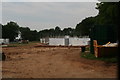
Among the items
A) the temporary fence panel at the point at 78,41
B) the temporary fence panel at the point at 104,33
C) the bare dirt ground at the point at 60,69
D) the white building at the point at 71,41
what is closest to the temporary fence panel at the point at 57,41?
the white building at the point at 71,41

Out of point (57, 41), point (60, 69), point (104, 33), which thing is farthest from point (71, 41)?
point (60, 69)

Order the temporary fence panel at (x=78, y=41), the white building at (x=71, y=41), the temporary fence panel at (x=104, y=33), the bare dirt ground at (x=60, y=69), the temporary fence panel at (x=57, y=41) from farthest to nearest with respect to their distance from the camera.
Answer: the temporary fence panel at (x=57, y=41) → the white building at (x=71, y=41) → the temporary fence panel at (x=78, y=41) → the temporary fence panel at (x=104, y=33) → the bare dirt ground at (x=60, y=69)

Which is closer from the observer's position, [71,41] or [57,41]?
[71,41]

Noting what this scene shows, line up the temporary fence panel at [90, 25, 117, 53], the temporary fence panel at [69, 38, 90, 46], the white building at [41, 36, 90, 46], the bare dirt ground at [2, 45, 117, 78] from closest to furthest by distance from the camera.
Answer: the bare dirt ground at [2, 45, 117, 78]
the temporary fence panel at [90, 25, 117, 53]
the temporary fence panel at [69, 38, 90, 46]
the white building at [41, 36, 90, 46]

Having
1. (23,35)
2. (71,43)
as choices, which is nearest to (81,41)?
(71,43)

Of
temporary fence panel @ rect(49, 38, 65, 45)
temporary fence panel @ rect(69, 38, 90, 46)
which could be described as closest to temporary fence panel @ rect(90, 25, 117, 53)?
temporary fence panel @ rect(69, 38, 90, 46)

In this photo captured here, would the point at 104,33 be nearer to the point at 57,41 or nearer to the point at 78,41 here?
the point at 78,41

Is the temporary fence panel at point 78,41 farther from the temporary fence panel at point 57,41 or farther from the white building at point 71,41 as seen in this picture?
A: the temporary fence panel at point 57,41

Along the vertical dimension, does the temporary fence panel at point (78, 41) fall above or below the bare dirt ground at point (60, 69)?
above

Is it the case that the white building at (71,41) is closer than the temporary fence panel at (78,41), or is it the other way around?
the temporary fence panel at (78,41)

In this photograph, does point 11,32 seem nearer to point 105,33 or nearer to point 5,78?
point 105,33

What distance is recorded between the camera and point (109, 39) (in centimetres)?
1784

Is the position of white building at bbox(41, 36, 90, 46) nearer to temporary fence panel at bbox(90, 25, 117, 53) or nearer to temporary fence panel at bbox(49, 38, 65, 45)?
temporary fence panel at bbox(49, 38, 65, 45)

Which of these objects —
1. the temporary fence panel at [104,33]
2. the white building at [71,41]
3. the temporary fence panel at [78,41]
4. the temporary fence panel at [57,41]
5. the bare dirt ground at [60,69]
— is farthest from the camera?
the temporary fence panel at [57,41]
